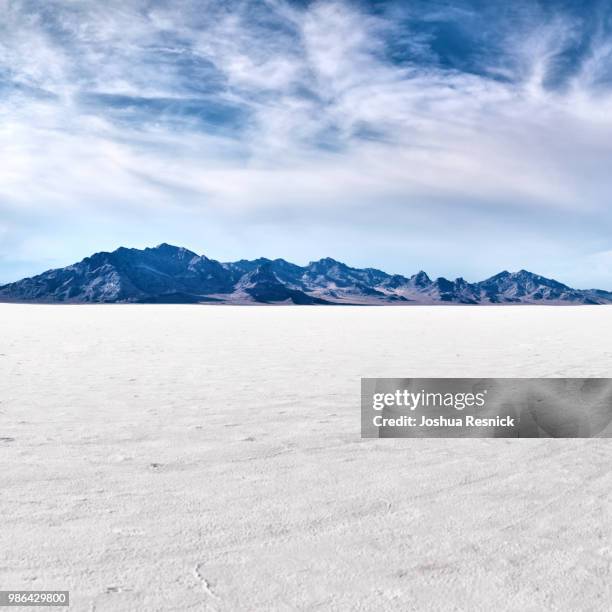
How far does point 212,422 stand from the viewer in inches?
313

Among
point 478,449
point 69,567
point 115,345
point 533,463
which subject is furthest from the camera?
point 115,345


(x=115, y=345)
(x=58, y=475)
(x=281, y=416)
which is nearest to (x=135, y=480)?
(x=58, y=475)

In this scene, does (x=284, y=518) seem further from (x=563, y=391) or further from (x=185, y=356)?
(x=185, y=356)

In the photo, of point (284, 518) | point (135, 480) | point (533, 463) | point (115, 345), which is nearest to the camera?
point (284, 518)

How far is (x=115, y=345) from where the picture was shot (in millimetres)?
19391

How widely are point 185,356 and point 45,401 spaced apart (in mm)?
6849

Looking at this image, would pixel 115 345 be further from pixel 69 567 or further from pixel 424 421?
pixel 69 567

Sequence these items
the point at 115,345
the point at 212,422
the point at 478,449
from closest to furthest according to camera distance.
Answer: the point at 478,449 < the point at 212,422 < the point at 115,345

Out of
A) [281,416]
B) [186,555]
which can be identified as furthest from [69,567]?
[281,416]

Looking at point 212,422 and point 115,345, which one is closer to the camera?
point 212,422

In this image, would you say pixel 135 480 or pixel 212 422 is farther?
pixel 212 422

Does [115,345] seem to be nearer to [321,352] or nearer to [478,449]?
[321,352]

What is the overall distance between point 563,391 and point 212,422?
276 inches

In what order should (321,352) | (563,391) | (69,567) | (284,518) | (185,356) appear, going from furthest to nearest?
(321,352)
(185,356)
(563,391)
(284,518)
(69,567)
